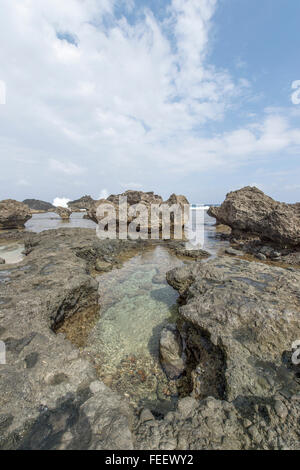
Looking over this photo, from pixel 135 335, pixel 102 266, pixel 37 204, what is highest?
pixel 37 204

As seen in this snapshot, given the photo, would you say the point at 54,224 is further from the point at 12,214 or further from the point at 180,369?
the point at 180,369

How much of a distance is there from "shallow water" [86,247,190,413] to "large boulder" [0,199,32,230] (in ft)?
80.6

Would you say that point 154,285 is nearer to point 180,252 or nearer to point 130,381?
point 130,381

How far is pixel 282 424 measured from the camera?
2361 millimetres

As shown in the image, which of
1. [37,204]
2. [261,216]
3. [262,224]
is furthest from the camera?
[37,204]

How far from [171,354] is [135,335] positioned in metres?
1.57

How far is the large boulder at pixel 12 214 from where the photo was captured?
2745 cm

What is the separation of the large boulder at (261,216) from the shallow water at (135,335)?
10.5 m

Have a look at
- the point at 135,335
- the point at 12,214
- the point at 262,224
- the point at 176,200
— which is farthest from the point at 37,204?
the point at 135,335

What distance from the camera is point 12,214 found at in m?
27.8

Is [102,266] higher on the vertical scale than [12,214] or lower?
lower

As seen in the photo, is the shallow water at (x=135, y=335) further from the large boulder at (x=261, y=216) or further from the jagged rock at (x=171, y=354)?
the large boulder at (x=261, y=216)

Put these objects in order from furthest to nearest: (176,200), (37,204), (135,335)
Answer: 1. (37,204)
2. (176,200)
3. (135,335)
